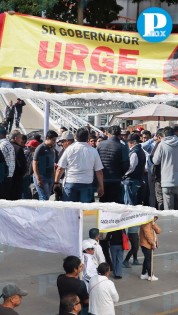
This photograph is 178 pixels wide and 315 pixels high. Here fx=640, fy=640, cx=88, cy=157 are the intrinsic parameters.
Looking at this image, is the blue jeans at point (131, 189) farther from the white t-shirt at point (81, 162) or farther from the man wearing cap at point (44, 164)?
the white t-shirt at point (81, 162)

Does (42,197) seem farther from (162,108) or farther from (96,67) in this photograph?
(162,108)

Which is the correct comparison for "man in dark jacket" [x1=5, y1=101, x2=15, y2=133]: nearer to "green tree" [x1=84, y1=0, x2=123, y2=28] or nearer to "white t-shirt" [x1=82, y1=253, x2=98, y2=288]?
"green tree" [x1=84, y1=0, x2=123, y2=28]

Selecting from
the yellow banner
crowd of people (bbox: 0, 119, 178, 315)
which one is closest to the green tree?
crowd of people (bbox: 0, 119, 178, 315)

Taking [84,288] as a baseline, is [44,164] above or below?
above

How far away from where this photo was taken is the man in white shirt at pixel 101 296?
6.44 metres

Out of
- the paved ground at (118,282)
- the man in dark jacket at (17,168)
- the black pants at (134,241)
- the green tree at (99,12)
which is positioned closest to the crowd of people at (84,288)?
the paved ground at (118,282)

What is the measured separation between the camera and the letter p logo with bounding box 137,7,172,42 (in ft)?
21.1

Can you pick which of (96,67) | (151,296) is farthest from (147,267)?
(96,67)

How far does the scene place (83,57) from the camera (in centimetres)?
673

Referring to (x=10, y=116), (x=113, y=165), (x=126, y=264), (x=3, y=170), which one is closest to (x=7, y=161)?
(x=3, y=170)

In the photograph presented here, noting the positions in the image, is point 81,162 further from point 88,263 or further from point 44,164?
point 88,263

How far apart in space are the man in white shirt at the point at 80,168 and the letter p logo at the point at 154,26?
2.63 m

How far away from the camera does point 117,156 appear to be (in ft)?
32.3

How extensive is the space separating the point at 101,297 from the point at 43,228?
99cm
